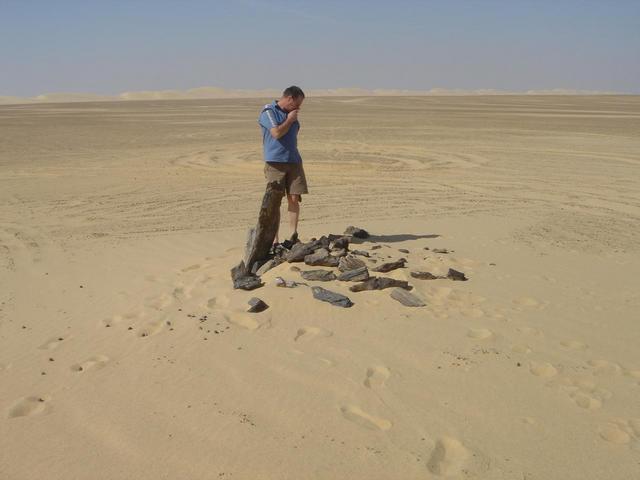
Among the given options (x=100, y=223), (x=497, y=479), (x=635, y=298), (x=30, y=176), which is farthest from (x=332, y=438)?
(x=30, y=176)

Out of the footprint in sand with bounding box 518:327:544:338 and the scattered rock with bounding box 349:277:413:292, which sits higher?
the scattered rock with bounding box 349:277:413:292

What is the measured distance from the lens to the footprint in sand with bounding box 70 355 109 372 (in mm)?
4204

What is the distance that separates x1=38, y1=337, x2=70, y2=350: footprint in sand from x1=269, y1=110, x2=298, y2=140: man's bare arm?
112 inches

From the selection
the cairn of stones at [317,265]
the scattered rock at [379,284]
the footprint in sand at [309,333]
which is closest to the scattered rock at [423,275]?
the cairn of stones at [317,265]

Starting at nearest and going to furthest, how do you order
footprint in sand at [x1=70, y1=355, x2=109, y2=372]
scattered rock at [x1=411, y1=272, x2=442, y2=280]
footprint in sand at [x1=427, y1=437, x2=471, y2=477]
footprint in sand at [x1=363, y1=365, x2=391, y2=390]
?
1. footprint in sand at [x1=427, y1=437, x2=471, y2=477]
2. footprint in sand at [x1=363, y1=365, x2=391, y2=390]
3. footprint in sand at [x1=70, y1=355, x2=109, y2=372]
4. scattered rock at [x1=411, y1=272, x2=442, y2=280]

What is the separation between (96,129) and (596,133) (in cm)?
2107

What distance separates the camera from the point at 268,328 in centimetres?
474

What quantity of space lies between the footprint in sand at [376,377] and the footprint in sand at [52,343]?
7.77 ft

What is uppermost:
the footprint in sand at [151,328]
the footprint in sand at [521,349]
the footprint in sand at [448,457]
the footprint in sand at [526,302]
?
the footprint in sand at [526,302]

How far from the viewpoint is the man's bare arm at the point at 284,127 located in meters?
6.20

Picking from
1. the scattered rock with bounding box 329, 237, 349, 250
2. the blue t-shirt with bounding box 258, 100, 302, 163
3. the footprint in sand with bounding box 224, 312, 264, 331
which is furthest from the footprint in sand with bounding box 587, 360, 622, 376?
the blue t-shirt with bounding box 258, 100, 302, 163

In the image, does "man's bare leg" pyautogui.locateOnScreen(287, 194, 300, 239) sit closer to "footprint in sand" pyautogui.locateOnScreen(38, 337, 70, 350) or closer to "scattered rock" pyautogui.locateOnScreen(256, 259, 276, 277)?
"scattered rock" pyautogui.locateOnScreen(256, 259, 276, 277)

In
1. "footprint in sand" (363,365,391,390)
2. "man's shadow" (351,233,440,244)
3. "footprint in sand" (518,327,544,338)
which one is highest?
"man's shadow" (351,233,440,244)

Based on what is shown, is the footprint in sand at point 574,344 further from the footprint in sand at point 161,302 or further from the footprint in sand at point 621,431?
the footprint in sand at point 161,302
